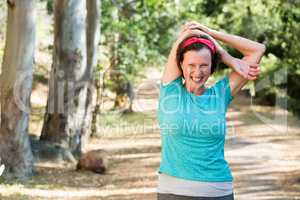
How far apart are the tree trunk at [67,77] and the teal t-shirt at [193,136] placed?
10.0 m

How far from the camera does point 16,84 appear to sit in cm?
1039

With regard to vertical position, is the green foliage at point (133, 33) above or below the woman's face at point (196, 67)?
above

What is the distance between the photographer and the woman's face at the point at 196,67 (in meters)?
3.61

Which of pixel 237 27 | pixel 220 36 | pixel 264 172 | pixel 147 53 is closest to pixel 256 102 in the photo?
pixel 237 27

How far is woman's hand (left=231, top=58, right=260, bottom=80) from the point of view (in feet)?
12.5

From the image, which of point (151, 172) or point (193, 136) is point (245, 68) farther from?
point (151, 172)

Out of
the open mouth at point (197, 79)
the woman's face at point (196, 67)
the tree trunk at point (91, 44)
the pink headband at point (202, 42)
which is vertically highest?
the tree trunk at point (91, 44)

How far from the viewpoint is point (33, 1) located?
34.5 ft

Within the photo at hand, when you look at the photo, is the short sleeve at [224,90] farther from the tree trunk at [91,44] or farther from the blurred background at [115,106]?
the tree trunk at [91,44]

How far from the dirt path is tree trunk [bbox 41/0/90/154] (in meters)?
1.21

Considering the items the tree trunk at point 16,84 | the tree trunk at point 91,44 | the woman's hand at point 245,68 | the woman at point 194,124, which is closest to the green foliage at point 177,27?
the tree trunk at point 91,44

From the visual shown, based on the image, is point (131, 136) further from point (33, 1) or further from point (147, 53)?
point (33, 1)

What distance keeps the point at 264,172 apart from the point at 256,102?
13.7 m

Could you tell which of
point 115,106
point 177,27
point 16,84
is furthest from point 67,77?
point 177,27
